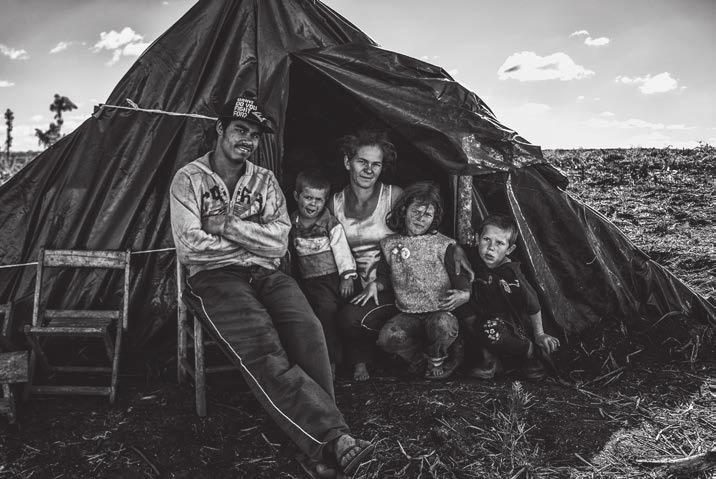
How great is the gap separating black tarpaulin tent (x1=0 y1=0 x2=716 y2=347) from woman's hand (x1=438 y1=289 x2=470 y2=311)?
31.3 inches

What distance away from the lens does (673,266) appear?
Answer: 6.14m

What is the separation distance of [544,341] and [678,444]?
1048mm

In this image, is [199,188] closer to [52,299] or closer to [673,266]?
[52,299]

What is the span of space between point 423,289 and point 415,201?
2.22ft

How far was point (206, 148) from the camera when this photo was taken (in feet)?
14.1

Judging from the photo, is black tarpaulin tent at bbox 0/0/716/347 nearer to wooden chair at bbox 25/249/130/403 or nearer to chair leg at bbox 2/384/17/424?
wooden chair at bbox 25/249/130/403

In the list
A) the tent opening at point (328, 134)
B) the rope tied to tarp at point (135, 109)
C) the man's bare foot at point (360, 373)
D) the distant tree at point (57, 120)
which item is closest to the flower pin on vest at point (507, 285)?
the tent opening at point (328, 134)

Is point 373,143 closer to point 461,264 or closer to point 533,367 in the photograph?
point 461,264

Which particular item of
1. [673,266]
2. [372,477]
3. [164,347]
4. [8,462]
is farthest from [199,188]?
[673,266]

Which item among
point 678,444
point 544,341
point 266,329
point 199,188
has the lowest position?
point 678,444

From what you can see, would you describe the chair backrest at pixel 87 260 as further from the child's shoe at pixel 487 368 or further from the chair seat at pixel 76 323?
the child's shoe at pixel 487 368

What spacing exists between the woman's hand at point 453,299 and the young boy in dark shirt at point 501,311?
160 millimetres

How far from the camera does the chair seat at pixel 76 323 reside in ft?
11.5

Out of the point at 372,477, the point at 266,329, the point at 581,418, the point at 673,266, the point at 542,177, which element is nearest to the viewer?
the point at 372,477
